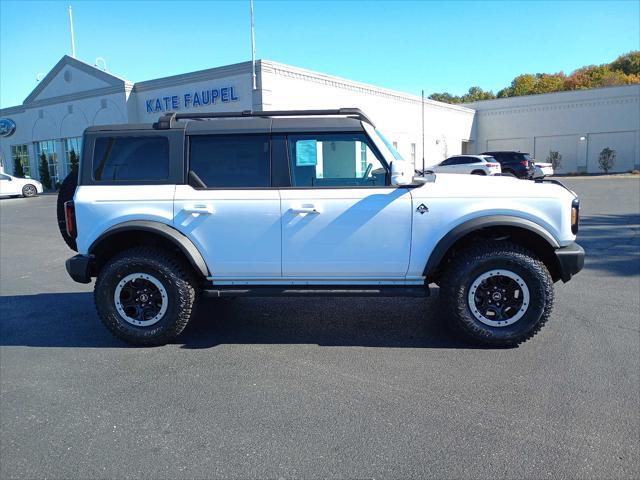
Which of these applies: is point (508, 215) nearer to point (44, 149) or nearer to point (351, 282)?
point (351, 282)

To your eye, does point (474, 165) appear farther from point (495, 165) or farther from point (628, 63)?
point (628, 63)

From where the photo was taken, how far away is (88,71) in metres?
28.4

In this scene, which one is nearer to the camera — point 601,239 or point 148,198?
point 148,198

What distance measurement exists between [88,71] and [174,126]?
92.5 feet

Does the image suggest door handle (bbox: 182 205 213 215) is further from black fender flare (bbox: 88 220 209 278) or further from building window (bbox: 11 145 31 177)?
building window (bbox: 11 145 31 177)

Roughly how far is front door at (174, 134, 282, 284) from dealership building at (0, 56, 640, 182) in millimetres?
16962

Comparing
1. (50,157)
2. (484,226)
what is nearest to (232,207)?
(484,226)

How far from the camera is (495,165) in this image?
80.4 feet

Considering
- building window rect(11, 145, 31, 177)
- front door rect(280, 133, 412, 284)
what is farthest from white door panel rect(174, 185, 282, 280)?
building window rect(11, 145, 31, 177)

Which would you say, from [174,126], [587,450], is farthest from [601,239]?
[174,126]

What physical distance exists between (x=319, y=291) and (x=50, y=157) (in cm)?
3349

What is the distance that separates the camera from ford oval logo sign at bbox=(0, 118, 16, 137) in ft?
110

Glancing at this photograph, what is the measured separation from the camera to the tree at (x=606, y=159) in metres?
34.5

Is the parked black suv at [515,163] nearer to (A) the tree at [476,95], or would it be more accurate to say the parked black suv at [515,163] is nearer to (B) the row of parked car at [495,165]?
(B) the row of parked car at [495,165]
